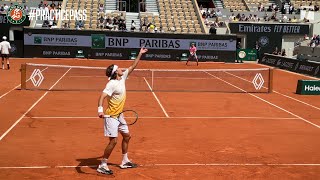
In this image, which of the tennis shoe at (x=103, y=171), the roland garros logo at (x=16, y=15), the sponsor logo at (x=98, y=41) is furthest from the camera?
the roland garros logo at (x=16, y=15)

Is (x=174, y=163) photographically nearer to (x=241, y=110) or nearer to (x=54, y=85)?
(x=241, y=110)

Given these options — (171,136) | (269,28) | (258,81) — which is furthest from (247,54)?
(171,136)

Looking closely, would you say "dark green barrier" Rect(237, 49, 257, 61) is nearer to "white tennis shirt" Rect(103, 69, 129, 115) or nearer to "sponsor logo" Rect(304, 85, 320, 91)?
"sponsor logo" Rect(304, 85, 320, 91)

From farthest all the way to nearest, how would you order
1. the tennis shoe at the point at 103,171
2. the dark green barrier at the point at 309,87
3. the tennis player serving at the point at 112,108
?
the dark green barrier at the point at 309,87
the tennis shoe at the point at 103,171
the tennis player serving at the point at 112,108

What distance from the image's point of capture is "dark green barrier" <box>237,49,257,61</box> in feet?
139

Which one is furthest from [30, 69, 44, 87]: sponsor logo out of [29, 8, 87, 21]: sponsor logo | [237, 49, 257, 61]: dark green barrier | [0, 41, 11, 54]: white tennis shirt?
[237, 49, 257, 61]: dark green barrier

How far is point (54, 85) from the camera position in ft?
72.7

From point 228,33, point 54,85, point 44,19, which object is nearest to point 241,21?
point 228,33

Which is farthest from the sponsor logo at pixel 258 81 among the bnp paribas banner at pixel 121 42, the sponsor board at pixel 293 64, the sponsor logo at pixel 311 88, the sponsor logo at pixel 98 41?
the sponsor logo at pixel 98 41

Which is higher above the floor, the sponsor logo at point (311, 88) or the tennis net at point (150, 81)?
the sponsor logo at point (311, 88)

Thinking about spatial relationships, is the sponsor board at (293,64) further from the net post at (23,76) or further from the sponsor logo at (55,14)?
the net post at (23,76)

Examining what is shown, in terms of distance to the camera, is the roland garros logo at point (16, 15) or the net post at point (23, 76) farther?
the roland garros logo at point (16, 15)

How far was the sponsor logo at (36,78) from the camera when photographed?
21531mm

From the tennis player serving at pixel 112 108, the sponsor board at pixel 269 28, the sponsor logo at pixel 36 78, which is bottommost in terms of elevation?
the sponsor logo at pixel 36 78
